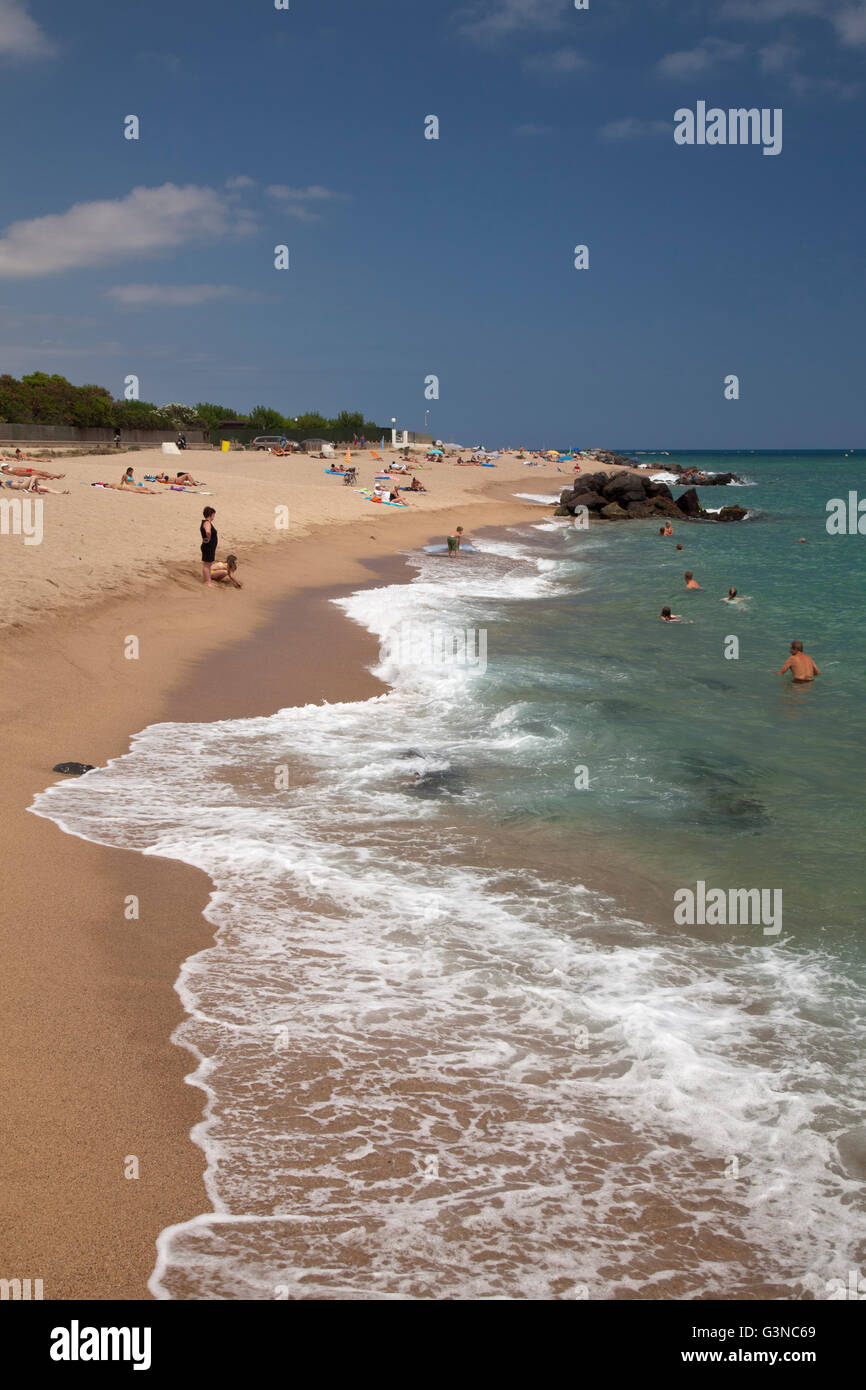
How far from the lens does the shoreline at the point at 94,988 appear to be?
3945 mm

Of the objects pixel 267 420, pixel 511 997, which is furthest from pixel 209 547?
pixel 267 420

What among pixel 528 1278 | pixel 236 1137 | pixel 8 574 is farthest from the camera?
pixel 8 574

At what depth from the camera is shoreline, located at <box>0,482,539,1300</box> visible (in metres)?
3.95

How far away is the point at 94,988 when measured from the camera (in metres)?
5.70

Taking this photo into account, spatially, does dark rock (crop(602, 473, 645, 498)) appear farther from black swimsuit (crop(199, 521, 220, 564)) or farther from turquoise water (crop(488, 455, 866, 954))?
black swimsuit (crop(199, 521, 220, 564))

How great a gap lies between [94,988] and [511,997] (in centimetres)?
263

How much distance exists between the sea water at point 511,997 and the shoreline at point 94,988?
19cm

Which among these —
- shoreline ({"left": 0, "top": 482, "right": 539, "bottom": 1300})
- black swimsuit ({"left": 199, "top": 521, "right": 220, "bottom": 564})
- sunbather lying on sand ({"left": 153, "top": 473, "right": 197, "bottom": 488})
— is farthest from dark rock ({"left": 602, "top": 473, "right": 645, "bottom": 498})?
shoreline ({"left": 0, "top": 482, "right": 539, "bottom": 1300})

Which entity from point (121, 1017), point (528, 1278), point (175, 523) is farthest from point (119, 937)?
point (175, 523)

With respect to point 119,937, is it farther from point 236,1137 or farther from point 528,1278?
point 528,1278
